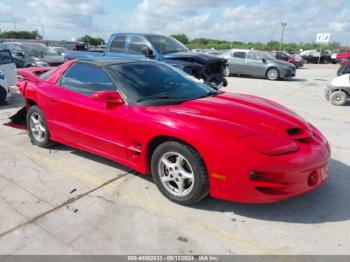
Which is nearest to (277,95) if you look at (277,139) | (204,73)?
(204,73)

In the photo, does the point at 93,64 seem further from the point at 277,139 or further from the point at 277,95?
the point at 277,95

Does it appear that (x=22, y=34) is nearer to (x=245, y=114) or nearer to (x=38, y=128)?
(x=38, y=128)

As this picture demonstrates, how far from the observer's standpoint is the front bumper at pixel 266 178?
289cm

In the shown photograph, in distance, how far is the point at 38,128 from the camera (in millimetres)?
5008

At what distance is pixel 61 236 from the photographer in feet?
9.43

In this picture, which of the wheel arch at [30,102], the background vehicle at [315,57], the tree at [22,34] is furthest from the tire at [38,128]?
the tree at [22,34]

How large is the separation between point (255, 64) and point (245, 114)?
48.6 ft

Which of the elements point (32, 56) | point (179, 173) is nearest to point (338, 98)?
point (179, 173)

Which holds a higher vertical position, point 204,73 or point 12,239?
point 204,73

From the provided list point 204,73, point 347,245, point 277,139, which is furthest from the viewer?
point 204,73

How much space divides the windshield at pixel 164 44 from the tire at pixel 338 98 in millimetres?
4594

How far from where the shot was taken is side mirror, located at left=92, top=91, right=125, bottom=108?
3.63 m

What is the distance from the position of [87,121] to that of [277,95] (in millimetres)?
8636

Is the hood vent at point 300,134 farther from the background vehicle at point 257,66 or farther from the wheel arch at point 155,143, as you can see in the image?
the background vehicle at point 257,66
